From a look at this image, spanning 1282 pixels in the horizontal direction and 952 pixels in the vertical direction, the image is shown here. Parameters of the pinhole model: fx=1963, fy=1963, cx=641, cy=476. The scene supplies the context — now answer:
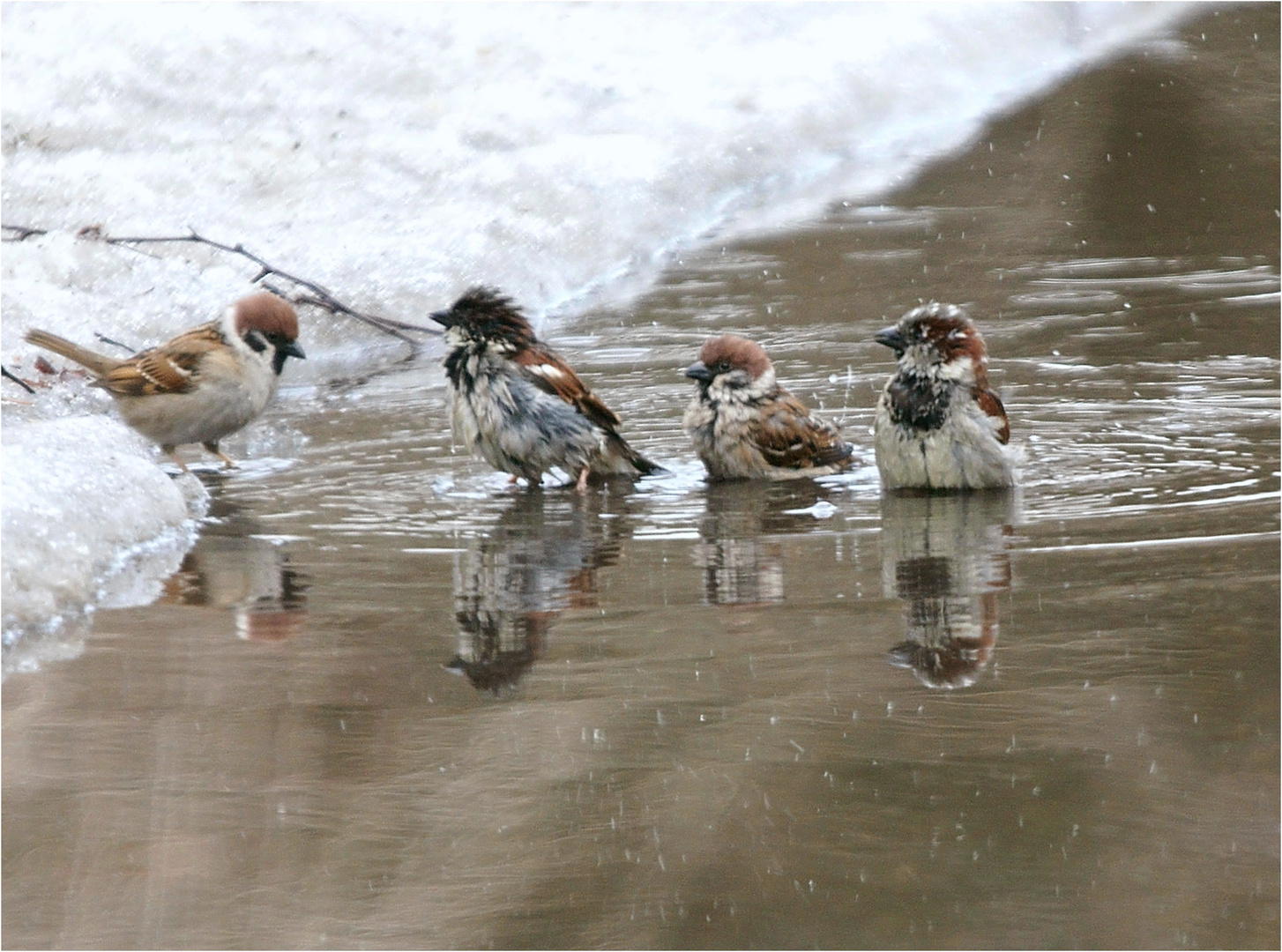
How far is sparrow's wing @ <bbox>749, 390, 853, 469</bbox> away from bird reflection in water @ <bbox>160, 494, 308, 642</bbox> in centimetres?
202

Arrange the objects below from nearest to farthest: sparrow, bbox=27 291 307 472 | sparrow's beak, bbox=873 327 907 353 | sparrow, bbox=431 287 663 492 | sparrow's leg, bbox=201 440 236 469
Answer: sparrow's beak, bbox=873 327 907 353
sparrow, bbox=431 287 663 492
sparrow, bbox=27 291 307 472
sparrow's leg, bbox=201 440 236 469

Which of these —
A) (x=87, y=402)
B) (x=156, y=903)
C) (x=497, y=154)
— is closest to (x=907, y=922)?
(x=156, y=903)

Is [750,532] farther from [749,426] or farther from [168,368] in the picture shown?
[168,368]

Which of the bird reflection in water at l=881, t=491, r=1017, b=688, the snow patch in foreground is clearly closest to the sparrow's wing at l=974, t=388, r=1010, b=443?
the bird reflection in water at l=881, t=491, r=1017, b=688

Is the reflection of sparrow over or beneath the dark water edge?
over

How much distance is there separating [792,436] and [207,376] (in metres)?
2.44

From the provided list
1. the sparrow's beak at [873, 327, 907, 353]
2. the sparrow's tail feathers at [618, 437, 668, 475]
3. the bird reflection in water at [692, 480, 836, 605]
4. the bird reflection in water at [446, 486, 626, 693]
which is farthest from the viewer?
the sparrow's tail feathers at [618, 437, 668, 475]

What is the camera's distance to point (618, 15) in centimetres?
1761

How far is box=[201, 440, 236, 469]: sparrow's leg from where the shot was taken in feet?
27.5

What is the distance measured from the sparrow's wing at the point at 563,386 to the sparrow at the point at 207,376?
3.75 feet

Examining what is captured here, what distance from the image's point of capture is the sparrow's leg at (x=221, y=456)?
8.37 m

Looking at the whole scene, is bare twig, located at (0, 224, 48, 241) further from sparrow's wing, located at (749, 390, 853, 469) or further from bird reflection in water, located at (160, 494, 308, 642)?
sparrow's wing, located at (749, 390, 853, 469)

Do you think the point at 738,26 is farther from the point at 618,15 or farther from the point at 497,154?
the point at 497,154

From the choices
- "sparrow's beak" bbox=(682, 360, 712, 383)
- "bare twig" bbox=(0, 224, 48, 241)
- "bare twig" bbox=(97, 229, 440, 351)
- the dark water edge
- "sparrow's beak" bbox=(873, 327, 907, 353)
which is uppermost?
"bare twig" bbox=(0, 224, 48, 241)
